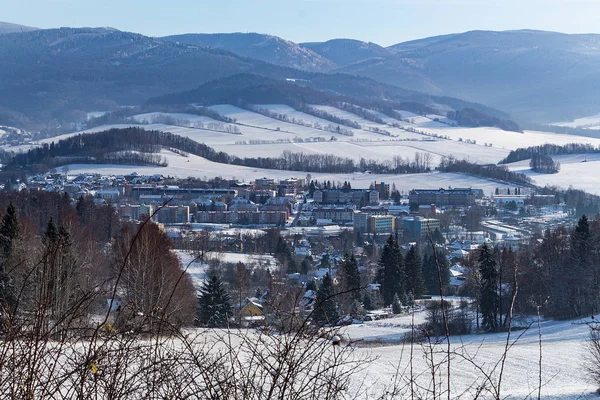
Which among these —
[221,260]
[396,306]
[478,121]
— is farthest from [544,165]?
[478,121]

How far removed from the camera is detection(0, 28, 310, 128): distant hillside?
140 metres

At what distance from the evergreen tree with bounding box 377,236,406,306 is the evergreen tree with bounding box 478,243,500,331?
3.50 meters

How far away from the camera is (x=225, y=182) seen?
53.5 m

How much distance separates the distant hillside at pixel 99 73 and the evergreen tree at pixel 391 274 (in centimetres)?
11165

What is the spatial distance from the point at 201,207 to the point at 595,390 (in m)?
36.4

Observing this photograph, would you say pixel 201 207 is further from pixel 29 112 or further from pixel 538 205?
pixel 29 112

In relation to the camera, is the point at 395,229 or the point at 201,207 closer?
the point at 395,229

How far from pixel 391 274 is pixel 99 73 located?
153 metres

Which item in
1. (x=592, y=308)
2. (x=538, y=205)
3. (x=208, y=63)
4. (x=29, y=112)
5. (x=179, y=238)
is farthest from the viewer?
(x=208, y=63)

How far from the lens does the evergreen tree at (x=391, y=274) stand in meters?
20.0

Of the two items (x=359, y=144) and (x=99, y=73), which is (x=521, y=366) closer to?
(x=359, y=144)

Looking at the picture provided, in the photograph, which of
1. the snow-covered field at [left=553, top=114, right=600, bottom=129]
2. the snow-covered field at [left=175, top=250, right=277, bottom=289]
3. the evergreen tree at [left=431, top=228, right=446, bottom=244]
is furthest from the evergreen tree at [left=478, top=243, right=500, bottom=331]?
the snow-covered field at [left=553, top=114, right=600, bottom=129]

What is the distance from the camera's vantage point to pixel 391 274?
66.3 feet

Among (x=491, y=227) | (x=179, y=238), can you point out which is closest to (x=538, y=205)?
(x=491, y=227)
